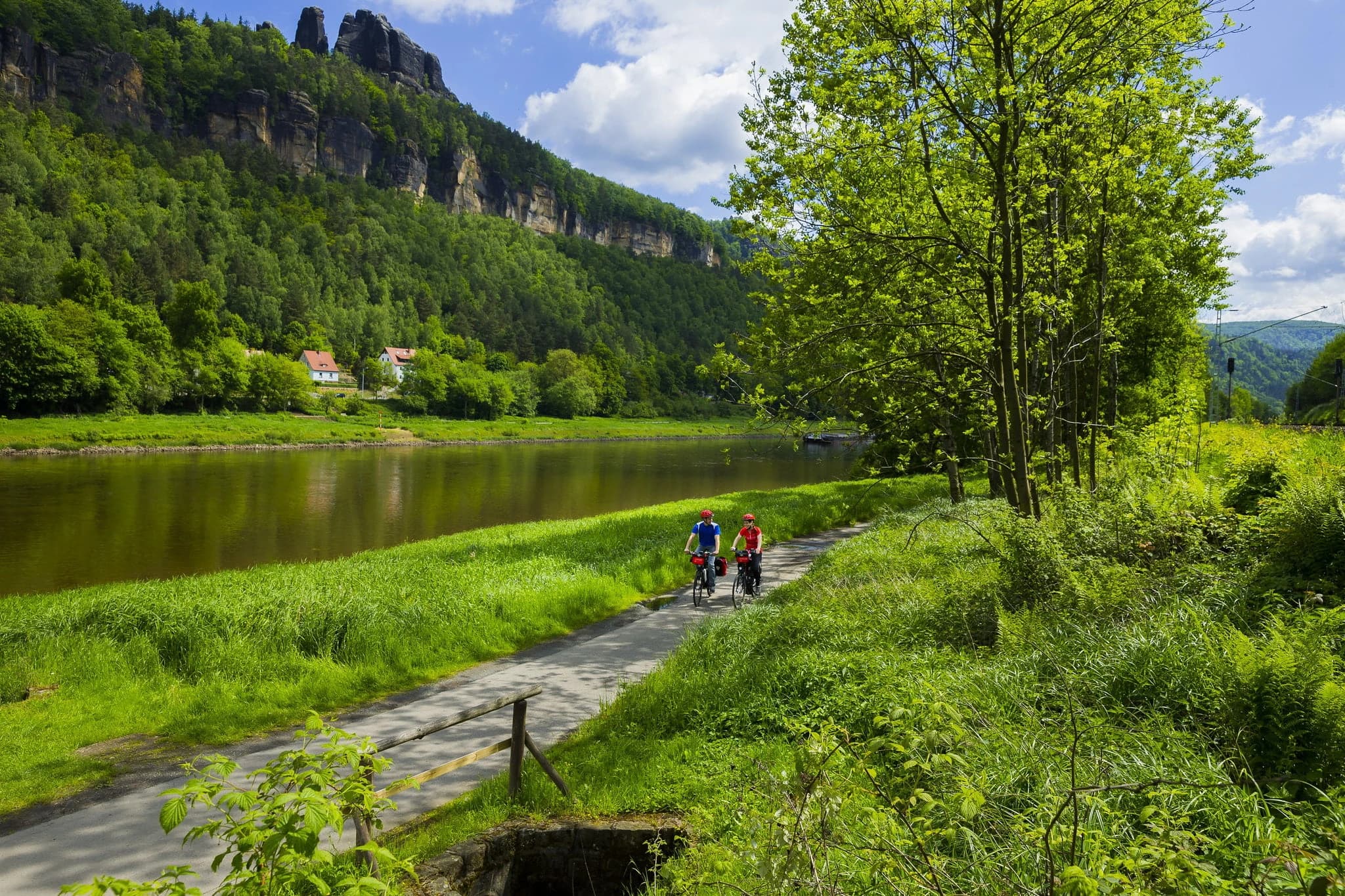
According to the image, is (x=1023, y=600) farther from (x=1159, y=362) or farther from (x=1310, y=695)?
(x=1159, y=362)

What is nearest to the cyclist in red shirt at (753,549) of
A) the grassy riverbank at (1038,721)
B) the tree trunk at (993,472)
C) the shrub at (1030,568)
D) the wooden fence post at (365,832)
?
the grassy riverbank at (1038,721)

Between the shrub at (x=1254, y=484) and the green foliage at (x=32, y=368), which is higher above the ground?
the green foliage at (x=32, y=368)

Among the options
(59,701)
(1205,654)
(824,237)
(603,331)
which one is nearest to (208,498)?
(59,701)

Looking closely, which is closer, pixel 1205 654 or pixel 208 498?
pixel 1205 654

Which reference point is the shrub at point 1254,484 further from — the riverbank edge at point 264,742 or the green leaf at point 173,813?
the green leaf at point 173,813

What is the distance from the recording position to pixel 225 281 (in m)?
116

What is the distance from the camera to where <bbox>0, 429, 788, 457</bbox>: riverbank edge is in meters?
51.6

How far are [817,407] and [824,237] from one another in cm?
872

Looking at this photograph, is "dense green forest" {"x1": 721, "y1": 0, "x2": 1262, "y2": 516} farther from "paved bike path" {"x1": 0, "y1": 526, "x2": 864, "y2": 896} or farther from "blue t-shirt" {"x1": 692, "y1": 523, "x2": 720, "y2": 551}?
"paved bike path" {"x1": 0, "y1": 526, "x2": 864, "y2": 896}

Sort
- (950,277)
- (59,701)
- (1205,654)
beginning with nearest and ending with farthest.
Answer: (1205,654) < (59,701) < (950,277)

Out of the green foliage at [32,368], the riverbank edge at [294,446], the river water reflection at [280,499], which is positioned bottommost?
the river water reflection at [280,499]

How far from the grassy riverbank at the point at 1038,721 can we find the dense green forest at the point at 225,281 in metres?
37.4

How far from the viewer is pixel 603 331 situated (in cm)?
17150

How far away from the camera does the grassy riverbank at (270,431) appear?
180ft
